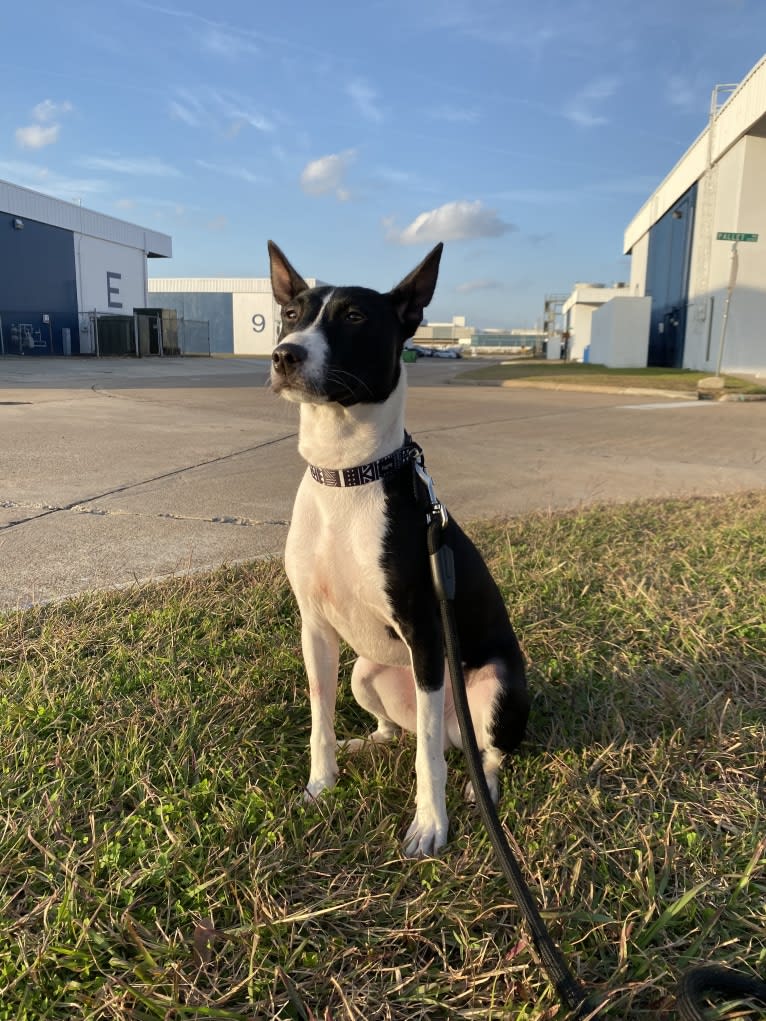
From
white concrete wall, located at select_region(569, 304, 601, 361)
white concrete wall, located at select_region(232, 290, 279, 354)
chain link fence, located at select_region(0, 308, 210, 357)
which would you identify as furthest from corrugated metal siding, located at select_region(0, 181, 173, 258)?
white concrete wall, located at select_region(569, 304, 601, 361)

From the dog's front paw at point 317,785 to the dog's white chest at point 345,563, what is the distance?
1.41ft

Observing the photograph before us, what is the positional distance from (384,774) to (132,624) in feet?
4.81

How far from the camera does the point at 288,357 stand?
6.11ft

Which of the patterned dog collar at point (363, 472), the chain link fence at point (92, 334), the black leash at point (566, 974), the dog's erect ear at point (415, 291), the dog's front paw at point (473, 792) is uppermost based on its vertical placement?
the chain link fence at point (92, 334)

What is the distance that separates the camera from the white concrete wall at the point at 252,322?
185ft

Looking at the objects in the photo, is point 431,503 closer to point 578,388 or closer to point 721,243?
point 578,388

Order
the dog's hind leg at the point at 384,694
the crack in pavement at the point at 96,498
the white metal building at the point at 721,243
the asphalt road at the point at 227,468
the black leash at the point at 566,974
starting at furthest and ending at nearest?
1. the white metal building at the point at 721,243
2. the crack in pavement at the point at 96,498
3. the asphalt road at the point at 227,468
4. the dog's hind leg at the point at 384,694
5. the black leash at the point at 566,974

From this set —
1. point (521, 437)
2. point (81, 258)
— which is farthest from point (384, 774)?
point (81, 258)

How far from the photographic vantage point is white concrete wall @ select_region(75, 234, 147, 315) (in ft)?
127

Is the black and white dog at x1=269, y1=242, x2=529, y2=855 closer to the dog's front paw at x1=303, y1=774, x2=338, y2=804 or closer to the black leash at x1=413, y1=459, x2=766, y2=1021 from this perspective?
the dog's front paw at x1=303, y1=774, x2=338, y2=804

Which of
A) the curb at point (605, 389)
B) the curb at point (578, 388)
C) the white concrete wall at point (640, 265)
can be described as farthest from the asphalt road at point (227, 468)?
the white concrete wall at point (640, 265)

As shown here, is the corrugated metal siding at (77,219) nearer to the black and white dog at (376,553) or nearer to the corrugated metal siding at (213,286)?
the corrugated metal siding at (213,286)

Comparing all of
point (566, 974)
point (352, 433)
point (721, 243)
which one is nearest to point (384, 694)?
point (352, 433)

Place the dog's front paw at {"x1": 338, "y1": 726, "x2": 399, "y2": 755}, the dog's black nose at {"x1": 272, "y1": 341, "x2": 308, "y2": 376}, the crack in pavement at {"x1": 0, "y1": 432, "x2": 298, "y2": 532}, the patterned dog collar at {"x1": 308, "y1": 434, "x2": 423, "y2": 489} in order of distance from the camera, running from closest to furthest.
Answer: the dog's black nose at {"x1": 272, "y1": 341, "x2": 308, "y2": 376}
the patterned dog collar at {"x1": 308, "y1": 434, "x2": 423, "y2": 489}
the dog's front paw at {"x1": 338, "y1": 726, "x2": 399, "y2": 755}
the crack in pavement at {"x1": 0, "y1": 432, "x2": 298, "y2": 532}
